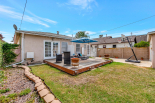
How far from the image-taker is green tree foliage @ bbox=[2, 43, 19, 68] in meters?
5.02

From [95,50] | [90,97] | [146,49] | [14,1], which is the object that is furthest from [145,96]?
[95,50]

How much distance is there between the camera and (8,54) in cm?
521

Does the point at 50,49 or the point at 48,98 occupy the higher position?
the point at 50,49

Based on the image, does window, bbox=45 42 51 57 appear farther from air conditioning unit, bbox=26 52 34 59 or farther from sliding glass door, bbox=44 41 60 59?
air conditioning unit, bbox=26 52 34 59

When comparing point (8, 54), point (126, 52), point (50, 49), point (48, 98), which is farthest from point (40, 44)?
point (126, 52)

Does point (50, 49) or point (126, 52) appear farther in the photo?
point (126, 52)

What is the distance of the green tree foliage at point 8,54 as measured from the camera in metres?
5.02

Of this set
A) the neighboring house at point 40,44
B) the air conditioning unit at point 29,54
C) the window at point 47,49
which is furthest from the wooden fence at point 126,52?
the air conditioning unit at point 29,54

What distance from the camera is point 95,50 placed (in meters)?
15.0

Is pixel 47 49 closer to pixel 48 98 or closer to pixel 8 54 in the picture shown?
pixel 8 54

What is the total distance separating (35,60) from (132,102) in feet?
24.0

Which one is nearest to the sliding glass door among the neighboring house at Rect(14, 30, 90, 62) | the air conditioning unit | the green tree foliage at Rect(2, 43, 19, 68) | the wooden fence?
the neighboring house at Rect(14, 30, 90, 62)

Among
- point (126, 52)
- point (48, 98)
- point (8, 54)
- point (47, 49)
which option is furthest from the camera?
point (126, 52)

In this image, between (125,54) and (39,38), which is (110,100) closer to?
(39,38)
